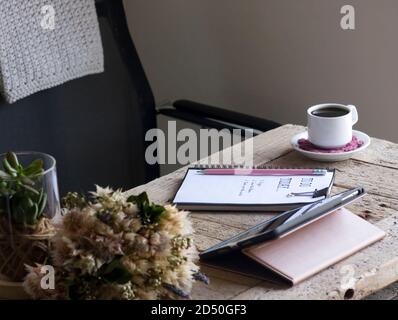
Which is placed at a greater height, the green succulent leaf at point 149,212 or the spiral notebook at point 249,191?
the green succulent leaf at point 149,212

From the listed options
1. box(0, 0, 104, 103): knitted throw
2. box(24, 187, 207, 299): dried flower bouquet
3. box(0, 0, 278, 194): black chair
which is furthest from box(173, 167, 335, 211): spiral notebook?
box(0, 0, 104, 103): knitted throw

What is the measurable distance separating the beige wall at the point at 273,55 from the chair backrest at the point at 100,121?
0.93 ft

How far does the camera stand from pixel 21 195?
0.99m

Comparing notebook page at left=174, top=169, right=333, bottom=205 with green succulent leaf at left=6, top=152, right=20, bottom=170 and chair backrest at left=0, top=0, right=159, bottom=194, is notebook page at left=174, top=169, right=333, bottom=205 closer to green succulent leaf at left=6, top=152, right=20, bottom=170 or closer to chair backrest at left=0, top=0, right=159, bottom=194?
green succulent leaf at left=6, top=152, right=20, bottom=170

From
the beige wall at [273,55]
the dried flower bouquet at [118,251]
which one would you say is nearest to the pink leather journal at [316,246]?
the dried flower bouquet at [118,251]

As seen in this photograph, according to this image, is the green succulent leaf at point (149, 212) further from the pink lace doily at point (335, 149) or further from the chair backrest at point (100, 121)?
the chair backrest at point (100, 121)

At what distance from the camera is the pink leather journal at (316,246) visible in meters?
1.04

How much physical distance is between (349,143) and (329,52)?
57 cm

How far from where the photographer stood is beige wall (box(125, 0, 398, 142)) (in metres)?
1.89

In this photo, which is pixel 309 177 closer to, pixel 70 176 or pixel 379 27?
pixel 379 27

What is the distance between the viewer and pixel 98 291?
0.93 metres

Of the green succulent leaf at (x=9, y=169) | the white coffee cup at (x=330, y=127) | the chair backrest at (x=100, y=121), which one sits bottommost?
the chair backrest at (x=100, y=121)

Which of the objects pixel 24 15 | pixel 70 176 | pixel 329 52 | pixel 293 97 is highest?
pixel 24 15

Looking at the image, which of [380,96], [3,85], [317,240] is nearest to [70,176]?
[3,85]
